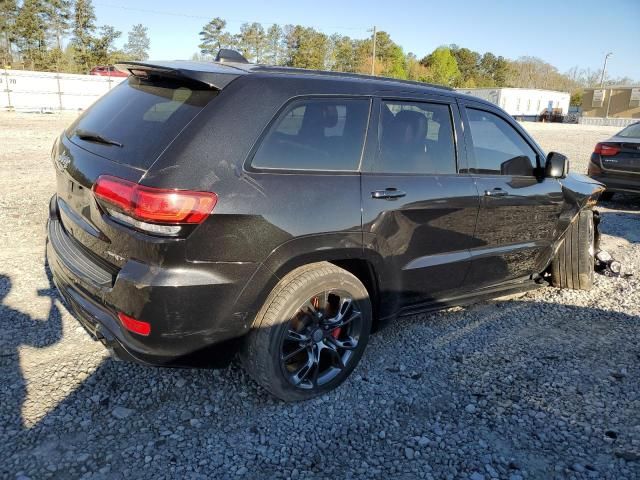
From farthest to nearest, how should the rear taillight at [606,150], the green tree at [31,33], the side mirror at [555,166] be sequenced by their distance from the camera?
the green tree at [31,33] → the rear taillight at [606,150] → the side mirror at [555,166]

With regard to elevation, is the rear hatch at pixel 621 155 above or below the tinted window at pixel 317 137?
below

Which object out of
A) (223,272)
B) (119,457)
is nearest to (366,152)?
(223,272)

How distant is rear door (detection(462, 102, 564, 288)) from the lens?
376 centimetres

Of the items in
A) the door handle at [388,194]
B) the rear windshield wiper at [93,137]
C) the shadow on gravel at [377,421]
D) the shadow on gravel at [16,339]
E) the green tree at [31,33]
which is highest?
the green tree at [31,33]

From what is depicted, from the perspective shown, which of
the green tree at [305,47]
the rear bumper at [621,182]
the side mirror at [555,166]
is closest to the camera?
the side mirror at [555,166]

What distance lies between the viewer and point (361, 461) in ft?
8.47

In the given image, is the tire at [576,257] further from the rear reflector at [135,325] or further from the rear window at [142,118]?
the rear reflector at [135,325]

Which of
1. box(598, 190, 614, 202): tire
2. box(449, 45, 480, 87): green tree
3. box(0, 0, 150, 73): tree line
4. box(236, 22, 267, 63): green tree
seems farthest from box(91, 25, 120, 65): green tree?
box(449, 45, 480, 87): green tree

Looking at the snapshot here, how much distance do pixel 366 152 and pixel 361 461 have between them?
1.72 metres

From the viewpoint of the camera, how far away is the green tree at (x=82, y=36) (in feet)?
164

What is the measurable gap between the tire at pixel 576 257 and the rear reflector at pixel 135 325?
12.8 ft

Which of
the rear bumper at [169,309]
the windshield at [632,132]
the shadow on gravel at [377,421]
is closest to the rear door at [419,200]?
the shadow on gravel at [377,421]

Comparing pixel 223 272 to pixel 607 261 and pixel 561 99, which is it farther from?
pixel 561 99

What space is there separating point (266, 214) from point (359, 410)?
1.31 m
